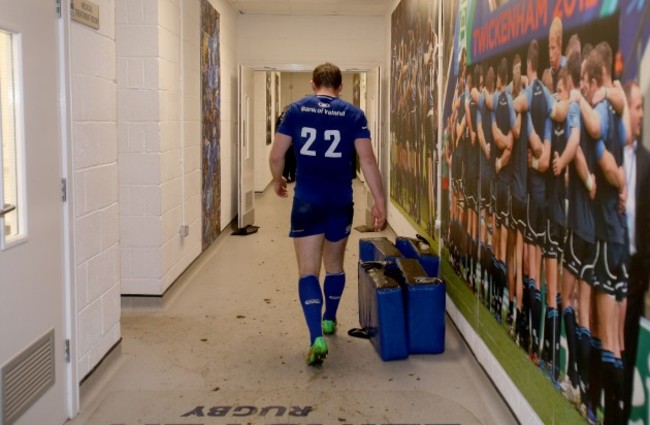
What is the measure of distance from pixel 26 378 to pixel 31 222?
22.7 inches

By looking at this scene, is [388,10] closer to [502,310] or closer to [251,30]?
[251,30]

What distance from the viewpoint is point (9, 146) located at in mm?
2406

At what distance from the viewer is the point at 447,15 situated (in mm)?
4406

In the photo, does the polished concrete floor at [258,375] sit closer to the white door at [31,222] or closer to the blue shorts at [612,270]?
the white door at [31,222]

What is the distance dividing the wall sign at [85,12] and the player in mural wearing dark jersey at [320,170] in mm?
1044

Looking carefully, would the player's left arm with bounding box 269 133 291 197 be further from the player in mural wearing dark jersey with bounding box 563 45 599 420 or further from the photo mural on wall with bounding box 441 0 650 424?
the player in mural wearing dark jersey with bounding box 563 45 599 420

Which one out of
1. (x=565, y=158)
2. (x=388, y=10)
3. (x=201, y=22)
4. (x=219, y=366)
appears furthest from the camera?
(x=388, y=10)

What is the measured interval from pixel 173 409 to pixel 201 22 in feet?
13.0

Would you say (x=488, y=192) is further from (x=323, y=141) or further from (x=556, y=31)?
(x=556, y=31)

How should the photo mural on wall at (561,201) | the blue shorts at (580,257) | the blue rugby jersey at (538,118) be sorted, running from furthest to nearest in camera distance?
1. the blue rugby jersey at (538,118)
2. the blue shorts at (580,257)
3. the photo mural on wall at (561,201)

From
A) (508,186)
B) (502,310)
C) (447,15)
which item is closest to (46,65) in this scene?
(508,186)

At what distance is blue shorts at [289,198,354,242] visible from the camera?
12.0 ft

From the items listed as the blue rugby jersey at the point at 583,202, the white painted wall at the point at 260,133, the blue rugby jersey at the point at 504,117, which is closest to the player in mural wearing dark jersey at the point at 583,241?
the blue rugby jersey at the point at 583,202

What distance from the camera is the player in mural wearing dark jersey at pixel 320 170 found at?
360 cm
